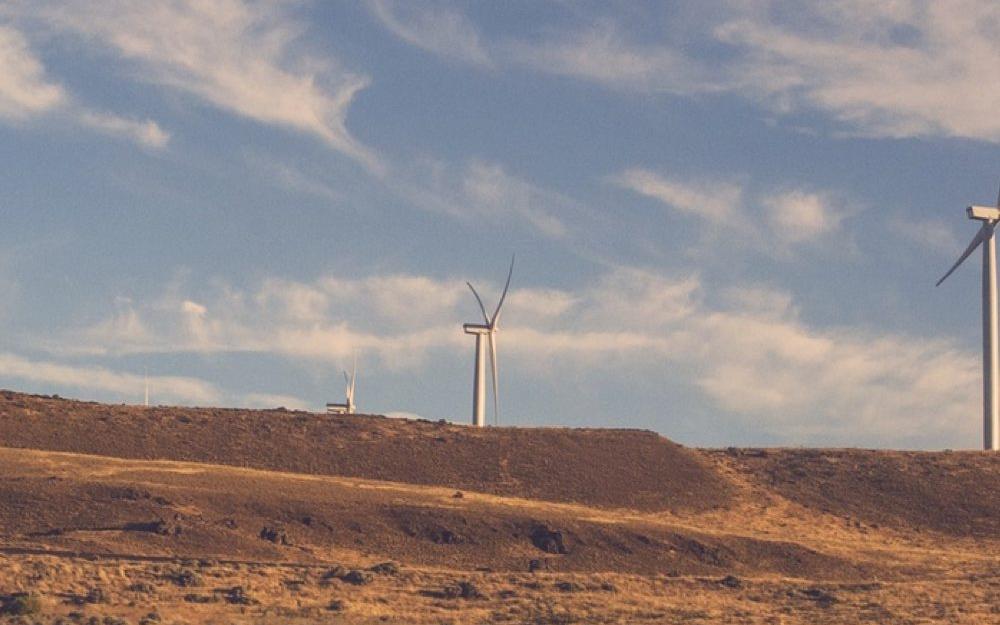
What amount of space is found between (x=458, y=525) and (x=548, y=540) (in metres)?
4.43

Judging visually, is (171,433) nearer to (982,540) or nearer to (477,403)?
(477,403)

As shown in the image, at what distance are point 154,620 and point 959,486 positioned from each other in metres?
60.6

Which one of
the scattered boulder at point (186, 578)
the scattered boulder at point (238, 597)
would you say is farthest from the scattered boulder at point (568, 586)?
the scattered boulder at point (186, 578)

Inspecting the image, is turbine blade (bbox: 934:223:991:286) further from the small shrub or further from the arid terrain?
the small shrub

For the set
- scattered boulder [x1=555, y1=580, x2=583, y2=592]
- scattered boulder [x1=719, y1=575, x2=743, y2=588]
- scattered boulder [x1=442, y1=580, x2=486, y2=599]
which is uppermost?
scattered boulder [x1=719, y1=575, x2=743, y2=588]

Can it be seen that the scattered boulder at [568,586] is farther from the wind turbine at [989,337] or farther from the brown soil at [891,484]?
the wind turbine at [989,337]

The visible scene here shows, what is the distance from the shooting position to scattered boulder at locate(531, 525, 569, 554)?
7281 centimetres

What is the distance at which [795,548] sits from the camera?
75438mm

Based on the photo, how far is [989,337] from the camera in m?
107

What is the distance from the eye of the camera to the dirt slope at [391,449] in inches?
3467

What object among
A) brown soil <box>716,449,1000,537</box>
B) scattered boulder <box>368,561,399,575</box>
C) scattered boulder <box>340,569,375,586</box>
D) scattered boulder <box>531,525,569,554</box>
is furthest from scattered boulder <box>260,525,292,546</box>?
brown soil <box>716,449,1000,537</box>

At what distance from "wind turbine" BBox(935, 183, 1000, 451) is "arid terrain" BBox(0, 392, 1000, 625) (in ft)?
9.03

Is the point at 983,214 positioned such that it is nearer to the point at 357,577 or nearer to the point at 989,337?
the point at 989,337

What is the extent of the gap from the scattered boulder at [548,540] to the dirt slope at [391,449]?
476 inches
